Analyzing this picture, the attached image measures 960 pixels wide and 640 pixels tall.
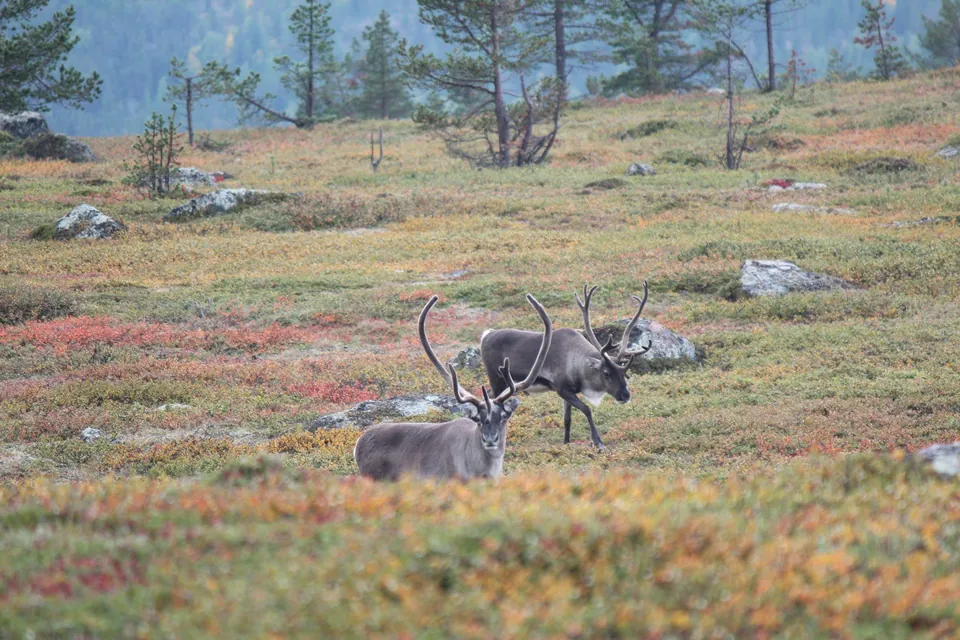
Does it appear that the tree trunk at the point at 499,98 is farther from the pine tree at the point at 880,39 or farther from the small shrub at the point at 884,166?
the pine tree at the point at 880,39

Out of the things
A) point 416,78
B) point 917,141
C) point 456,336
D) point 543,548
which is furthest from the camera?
point 416,78

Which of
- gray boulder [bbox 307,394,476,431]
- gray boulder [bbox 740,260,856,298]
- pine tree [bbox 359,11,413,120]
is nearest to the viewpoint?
gray boulder [bbox 307,394,476,431]

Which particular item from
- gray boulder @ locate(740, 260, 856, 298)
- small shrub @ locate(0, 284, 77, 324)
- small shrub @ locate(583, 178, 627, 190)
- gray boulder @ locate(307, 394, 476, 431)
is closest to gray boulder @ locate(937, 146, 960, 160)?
small shrub @ locate(583, 178, 627, 190)

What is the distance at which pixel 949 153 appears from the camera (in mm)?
42781

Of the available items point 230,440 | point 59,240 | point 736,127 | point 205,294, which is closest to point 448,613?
point 230,440

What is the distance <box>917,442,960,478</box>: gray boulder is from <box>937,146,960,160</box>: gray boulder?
37.9 metres

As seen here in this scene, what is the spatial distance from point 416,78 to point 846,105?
26.5 metres

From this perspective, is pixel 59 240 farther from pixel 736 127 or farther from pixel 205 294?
pixel 736 127

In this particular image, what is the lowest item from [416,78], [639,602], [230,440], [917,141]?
[230,440]

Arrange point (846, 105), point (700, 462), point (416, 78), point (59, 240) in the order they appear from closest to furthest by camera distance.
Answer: point (700, 462) → point (59, 240) → point (416, 78) → point (846, 105)

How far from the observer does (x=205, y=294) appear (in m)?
27.3

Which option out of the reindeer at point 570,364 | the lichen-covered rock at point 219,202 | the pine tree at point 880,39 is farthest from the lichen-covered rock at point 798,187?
the pine tree at point 880,39

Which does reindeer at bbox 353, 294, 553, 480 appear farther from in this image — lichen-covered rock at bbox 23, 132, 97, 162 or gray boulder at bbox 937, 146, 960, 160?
lichen-covered rock at bbox 23, 132, 97, 162

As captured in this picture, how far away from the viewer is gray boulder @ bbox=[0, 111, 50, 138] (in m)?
59.2
